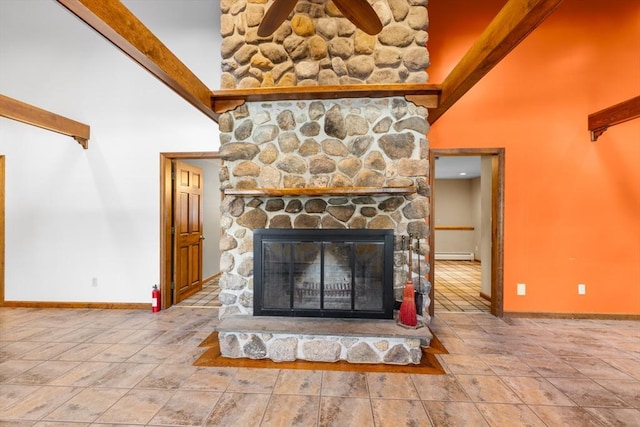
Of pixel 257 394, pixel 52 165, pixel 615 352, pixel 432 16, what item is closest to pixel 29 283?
pixel 52 165

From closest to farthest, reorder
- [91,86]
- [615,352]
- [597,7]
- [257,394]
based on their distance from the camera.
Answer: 1. [257,394]
2. [615,352]
3. [597,7]
4. [91,86]

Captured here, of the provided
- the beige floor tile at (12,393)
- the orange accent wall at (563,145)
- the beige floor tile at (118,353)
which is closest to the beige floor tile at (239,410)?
the beige floor tile at (118,353)

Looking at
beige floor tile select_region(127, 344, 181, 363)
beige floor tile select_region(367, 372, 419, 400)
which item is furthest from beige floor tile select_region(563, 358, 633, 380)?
beige floor tile select_region(127, 344, 181, 363)

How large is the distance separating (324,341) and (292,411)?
0.63 metres

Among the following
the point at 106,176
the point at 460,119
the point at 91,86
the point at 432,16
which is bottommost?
the point at 106,176

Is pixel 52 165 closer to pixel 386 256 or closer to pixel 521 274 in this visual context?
pixel 386 256

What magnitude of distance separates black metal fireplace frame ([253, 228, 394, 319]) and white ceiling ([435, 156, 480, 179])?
3.66 meters

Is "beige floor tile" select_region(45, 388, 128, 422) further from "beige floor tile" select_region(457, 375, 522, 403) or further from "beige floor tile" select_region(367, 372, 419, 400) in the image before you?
"beige floor tile" select_region(457, 375, 522, 403)

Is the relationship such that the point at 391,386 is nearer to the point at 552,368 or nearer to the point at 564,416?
the point at 564,416

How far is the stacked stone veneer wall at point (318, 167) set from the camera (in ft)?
8.79

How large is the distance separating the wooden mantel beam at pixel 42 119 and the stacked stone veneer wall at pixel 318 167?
2.07 meters

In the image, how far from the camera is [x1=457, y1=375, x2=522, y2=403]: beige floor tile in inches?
76.5

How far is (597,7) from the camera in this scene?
342 centimetres

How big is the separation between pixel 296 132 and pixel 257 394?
209cm
